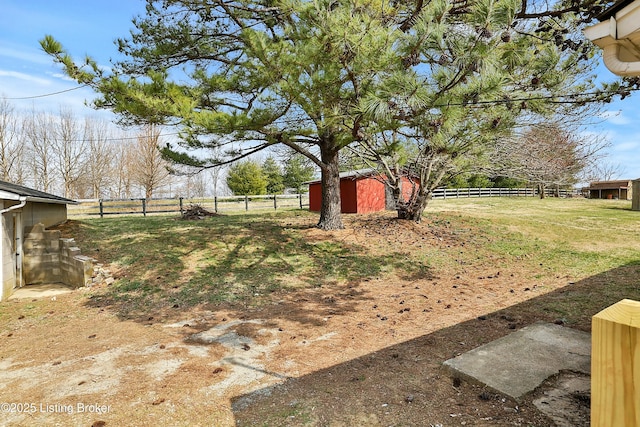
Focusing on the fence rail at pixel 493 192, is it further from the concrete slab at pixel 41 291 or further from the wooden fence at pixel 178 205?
the concrete slab at pixel 41 291

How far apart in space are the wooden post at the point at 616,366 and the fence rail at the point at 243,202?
19189 millimetres

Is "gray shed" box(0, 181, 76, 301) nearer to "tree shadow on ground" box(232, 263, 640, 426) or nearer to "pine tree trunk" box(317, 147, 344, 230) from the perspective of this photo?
"tree shadow on ground" box(232, 263, 640, 426)

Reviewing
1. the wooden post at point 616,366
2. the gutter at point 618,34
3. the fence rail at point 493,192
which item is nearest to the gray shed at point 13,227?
the wooden post at point 616,366

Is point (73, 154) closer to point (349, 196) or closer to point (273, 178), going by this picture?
point (273, 178)

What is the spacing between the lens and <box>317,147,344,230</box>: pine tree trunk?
968 centimetres

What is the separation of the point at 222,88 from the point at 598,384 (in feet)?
26.3

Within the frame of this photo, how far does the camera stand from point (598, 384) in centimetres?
80

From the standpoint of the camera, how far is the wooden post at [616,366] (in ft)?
2.50

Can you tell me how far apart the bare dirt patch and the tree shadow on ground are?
11 millimetres

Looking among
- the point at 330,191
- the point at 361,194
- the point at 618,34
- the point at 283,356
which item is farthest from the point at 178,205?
the point at 618,34

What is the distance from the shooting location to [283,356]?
380 cm

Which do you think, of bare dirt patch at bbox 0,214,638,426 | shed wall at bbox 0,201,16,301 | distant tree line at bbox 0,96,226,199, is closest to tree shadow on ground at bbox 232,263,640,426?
bare dirt patch at bbox 0,214,638,426

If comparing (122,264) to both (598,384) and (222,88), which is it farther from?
(598,384)

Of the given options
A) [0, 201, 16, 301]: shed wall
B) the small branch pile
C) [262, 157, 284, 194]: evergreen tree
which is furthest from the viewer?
[262, 157, 284, 194]: evergreen tree
